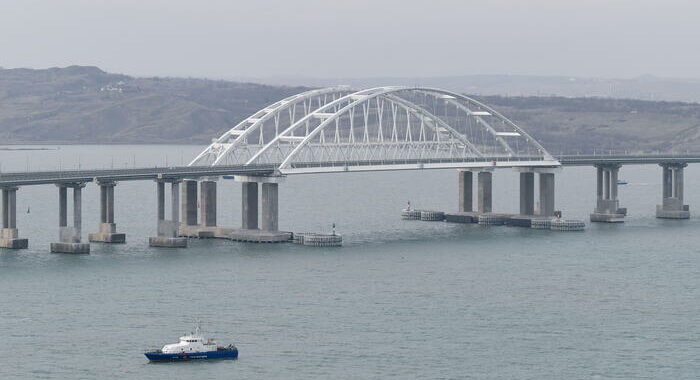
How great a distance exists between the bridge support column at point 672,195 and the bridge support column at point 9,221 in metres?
61.5

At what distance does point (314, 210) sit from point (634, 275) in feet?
180

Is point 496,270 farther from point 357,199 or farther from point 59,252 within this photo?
point 357,199

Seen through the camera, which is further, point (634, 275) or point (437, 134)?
point (437, 134)

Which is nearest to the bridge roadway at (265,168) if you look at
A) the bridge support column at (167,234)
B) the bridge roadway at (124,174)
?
the bridge roadway at (124,174)

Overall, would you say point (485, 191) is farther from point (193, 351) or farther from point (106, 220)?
point (193, 351)

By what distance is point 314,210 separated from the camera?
147250 mm

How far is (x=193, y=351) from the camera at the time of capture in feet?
226

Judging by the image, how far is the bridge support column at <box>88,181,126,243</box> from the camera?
10931 centimetres

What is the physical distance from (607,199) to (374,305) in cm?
6106

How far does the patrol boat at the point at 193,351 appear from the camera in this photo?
6844 centimetres

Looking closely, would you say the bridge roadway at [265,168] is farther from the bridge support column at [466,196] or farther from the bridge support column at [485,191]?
the bridge support column at [466,196]

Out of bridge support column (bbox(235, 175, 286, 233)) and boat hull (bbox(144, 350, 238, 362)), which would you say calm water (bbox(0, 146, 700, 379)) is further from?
bridge support column (bbox(235, 175, 286, 233))

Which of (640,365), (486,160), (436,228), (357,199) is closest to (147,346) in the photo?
(640,365)

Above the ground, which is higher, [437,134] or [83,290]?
[437,134]
